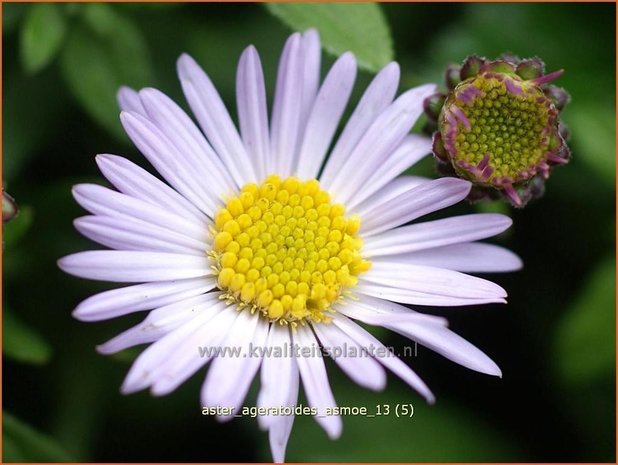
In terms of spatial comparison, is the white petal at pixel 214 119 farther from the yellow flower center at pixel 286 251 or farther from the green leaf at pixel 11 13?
the green leaf at pixel 11 13

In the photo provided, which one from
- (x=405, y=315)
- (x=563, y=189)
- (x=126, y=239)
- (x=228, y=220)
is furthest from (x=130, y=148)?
(x=563, y=189)

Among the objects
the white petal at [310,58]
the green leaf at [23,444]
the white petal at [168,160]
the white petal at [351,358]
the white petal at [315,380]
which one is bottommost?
the green leaf at [23,444]

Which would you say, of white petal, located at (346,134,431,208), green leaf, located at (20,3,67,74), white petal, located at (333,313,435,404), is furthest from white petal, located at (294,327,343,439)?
green leaf, located at (20,3,67,74)

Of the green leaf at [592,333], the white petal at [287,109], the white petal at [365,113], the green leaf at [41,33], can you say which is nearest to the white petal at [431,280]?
the white petal at [365,113]

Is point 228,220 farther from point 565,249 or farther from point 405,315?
point 565,249

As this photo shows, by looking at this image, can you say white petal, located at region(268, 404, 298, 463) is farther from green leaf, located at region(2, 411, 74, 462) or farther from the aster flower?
green leaf, located at region(2, 411, 74, 462)
